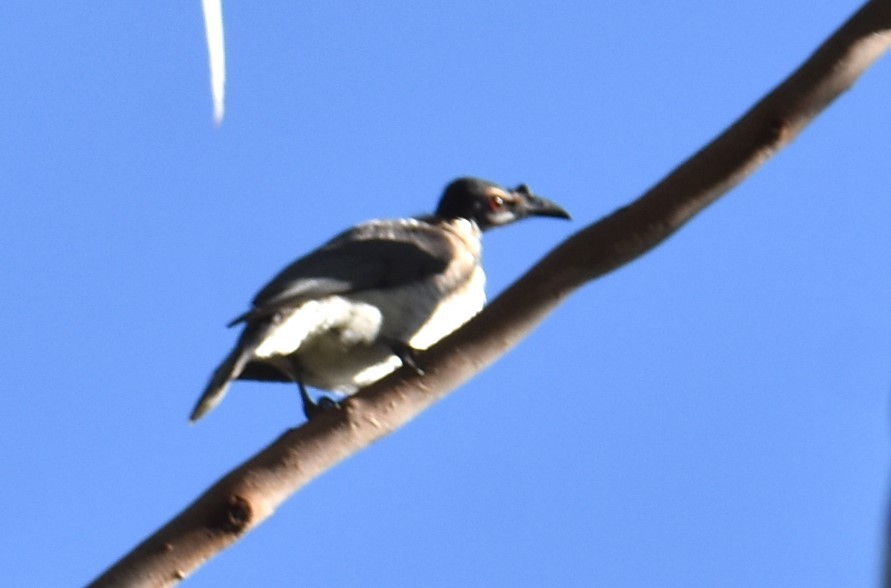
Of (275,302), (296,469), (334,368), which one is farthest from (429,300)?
(296,469)

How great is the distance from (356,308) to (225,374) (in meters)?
1.05

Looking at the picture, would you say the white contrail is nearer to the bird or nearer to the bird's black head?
the bird

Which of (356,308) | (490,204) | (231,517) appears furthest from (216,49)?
(490,204)

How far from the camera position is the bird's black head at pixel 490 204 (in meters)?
7.11

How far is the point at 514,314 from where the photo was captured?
9.84 feet

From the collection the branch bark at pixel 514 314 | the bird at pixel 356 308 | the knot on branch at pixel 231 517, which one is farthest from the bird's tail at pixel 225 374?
the knot on branch at pixel 231 517

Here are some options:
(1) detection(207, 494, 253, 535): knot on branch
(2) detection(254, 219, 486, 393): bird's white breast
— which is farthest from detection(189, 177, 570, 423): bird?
(1) detection(207, 494, 253, 535): knot on branch

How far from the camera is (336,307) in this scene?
5160 millimetres

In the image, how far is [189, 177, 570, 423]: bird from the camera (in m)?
4.84

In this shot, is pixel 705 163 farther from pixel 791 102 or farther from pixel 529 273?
pixel 529 273

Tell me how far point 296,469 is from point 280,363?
2568 millimetres

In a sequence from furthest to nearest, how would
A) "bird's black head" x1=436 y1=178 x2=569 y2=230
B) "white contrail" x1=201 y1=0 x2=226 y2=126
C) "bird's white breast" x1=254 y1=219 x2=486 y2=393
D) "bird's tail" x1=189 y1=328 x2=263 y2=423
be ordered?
"bird's black head" x1=436 y1=178 x2=569 y2=230 < "bird's white breast" x1=254 y1=219 x2=486 y2=393 < "bird's tail" x1=189 y1=328 x2=263 y2=423 < "white contrail" x1=201 y1=0 x2=226 y2=126

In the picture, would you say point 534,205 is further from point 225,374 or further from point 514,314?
point 514,314

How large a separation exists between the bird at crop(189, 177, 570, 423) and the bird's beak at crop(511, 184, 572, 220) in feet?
2.76
